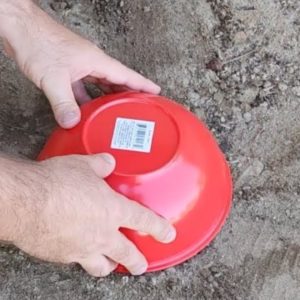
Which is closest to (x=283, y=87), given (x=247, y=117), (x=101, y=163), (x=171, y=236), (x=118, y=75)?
(x=247, y=117)

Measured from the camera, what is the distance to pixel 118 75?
2.28 m

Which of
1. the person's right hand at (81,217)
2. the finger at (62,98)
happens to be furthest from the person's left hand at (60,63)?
the person's right hand at (81,217)

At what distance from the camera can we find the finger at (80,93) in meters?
2.37

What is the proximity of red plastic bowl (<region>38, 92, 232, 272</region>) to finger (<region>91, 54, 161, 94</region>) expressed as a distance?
5cm

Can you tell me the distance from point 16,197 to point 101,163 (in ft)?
0.79

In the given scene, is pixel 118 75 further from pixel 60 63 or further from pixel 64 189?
pixel 64 189

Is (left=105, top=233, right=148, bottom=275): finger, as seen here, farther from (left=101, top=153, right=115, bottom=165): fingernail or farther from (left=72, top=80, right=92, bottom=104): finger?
(left=72, top=80, right=92, bottom=104): finger

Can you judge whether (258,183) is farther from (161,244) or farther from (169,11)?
(169,11)

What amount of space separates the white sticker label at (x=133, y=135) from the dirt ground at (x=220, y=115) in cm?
43

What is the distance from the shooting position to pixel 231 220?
2.39m

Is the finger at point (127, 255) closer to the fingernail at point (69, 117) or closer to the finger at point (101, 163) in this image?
the finger at point (101, 163)

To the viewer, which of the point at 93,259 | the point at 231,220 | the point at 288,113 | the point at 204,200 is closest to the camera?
the point at 93,259

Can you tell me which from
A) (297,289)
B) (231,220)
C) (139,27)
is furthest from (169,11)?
(297,289)

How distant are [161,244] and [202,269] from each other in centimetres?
22
